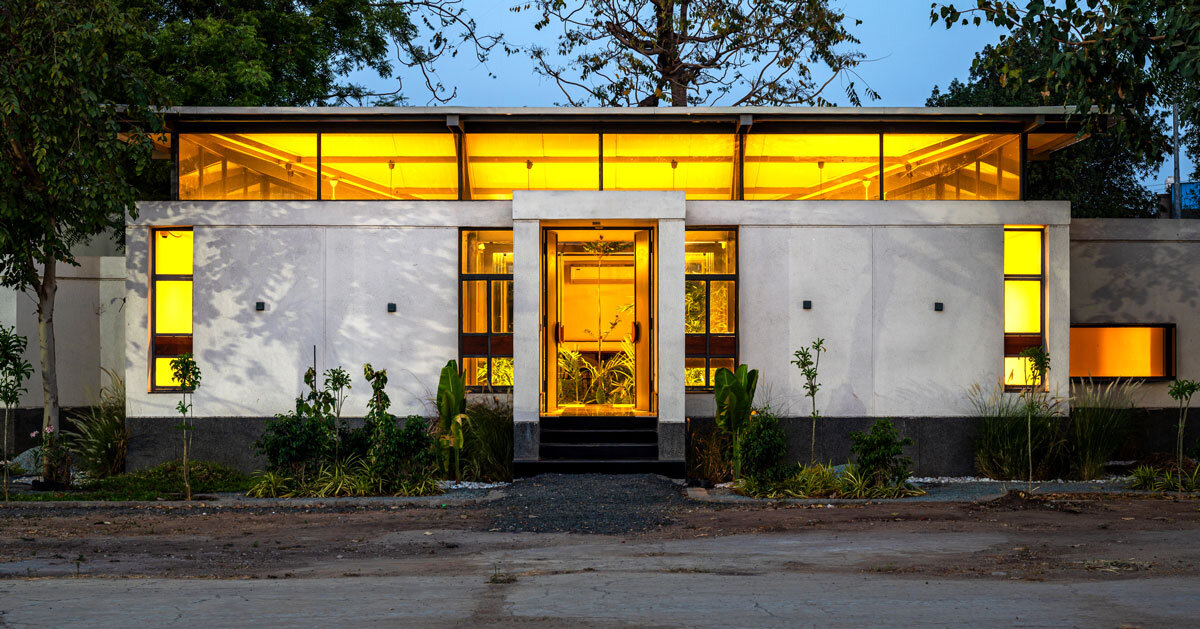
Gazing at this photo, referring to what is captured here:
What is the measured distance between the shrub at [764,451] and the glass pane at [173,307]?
24.4ft

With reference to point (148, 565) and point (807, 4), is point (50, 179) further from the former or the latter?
point (807, 4)

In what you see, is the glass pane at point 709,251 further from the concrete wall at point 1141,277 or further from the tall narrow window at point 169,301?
the tall narrow window at point 169,301

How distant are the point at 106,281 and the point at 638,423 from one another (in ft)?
28.0

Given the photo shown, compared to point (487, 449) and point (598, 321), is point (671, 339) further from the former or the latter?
point (598, 321)

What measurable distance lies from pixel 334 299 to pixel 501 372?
7.80 ft

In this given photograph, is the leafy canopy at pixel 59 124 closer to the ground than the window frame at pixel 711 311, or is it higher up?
higher up

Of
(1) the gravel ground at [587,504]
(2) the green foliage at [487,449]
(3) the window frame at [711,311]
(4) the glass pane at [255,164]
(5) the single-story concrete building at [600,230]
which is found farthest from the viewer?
(4) the glass pane at [255,164]

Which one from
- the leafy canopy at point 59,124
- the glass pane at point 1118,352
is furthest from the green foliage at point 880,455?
the leafy canopy at point 59,124

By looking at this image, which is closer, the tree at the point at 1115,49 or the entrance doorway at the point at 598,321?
the tree at the point at 1115,49

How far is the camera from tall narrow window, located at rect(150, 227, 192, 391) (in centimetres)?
1354

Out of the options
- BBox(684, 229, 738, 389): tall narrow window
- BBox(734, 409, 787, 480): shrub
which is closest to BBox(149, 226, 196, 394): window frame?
BBox(684, 229, 738, 389): tall narrow window

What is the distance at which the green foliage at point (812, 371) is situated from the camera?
40.9 feet

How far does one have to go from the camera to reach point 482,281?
13.7 m

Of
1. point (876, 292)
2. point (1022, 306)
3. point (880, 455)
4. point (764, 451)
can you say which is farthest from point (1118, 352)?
point (764, 451)
